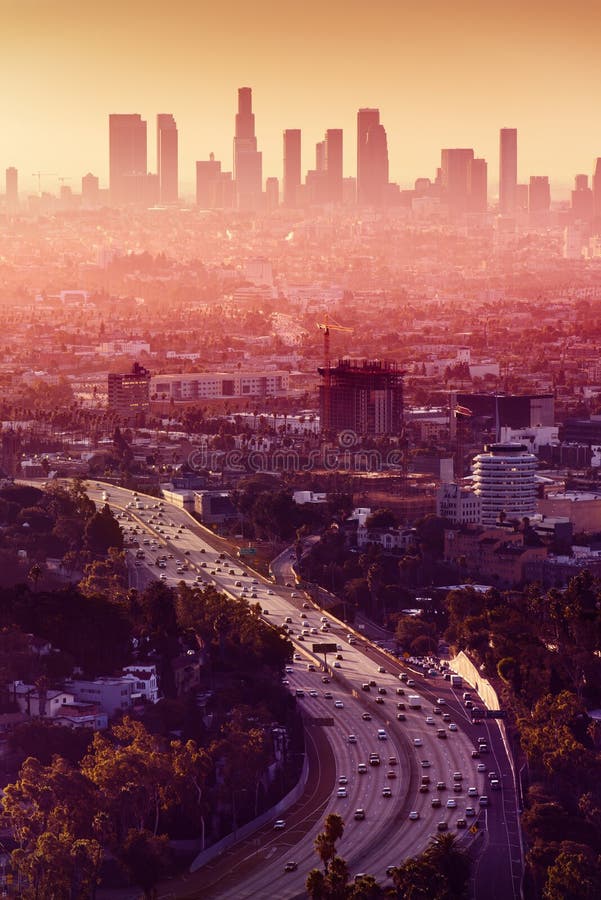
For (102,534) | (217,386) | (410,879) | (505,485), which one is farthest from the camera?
(217,386)

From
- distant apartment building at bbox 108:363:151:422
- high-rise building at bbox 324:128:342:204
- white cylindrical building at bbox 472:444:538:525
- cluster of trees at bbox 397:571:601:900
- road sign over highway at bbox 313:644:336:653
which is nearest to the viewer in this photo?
cluster of trees at bbox 397:571:601:900

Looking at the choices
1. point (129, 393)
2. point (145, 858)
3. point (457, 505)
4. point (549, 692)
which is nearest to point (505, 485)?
point (457, 505)

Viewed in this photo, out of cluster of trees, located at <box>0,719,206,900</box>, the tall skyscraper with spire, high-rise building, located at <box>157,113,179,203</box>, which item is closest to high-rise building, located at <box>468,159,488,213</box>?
the tall skyscraper with spire

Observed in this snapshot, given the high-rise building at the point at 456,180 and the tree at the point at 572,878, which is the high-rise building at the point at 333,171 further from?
the tree at the point at 572,878

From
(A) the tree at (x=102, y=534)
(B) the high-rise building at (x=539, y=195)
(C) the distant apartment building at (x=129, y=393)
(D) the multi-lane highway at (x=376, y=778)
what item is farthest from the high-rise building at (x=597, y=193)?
(D) the multi-lane highway at (x=376, y=778)

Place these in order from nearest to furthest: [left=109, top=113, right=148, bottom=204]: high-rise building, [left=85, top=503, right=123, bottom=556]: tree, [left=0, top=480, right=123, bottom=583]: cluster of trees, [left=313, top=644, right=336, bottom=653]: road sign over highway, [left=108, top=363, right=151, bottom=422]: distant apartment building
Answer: [left=313, top=644, right=336, bottom=653]: road sign over highway → [left=0, top=480, right=123, bottom=583]: cluster of trees → [left=85, top=503, right=123, bottom=556]: tree → [left=108, top=363, right=151, bottom=422]: distant apartment building → [left=109, top=113, right=148, bottom=204]: high-rise building

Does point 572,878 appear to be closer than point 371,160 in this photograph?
Yes

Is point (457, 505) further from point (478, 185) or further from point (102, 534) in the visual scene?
point (478, 185)

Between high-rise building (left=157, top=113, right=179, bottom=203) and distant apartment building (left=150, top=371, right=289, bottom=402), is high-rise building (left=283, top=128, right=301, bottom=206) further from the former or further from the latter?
distant apartment building (left=150, top=371, right=289, bottom=402)
